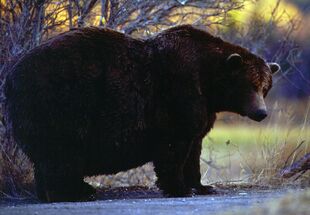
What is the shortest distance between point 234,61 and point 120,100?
143cm

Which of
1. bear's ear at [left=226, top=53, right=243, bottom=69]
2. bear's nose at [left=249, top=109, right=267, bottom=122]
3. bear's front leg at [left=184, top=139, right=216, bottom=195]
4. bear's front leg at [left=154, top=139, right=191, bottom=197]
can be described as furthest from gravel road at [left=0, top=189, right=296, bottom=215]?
bear's ear at [left=226, top=53, right=243, bottom=69]

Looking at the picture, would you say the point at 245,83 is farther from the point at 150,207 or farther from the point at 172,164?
the point at 150,207

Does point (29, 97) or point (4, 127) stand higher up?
point (29, 97)

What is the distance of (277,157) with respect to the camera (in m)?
11.6

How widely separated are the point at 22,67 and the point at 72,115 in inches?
31.7

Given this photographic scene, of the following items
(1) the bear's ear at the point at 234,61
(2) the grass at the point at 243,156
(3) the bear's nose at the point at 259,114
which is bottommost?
(2) the grass at the point at 243,156

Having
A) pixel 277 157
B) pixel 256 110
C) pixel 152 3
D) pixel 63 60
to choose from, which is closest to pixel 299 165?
pixel 277 157

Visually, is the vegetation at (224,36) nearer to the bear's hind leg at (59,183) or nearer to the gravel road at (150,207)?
the bear's hind leg at (59,183)

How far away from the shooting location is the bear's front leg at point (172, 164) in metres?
9.45

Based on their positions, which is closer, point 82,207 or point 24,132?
point 82,207

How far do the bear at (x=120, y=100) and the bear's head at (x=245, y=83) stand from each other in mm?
12

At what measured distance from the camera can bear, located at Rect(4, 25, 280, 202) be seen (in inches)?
358

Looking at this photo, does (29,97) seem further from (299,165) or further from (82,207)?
(299,165)

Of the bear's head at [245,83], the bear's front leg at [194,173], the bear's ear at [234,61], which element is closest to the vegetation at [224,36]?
the bear's front leg at [194,173]
